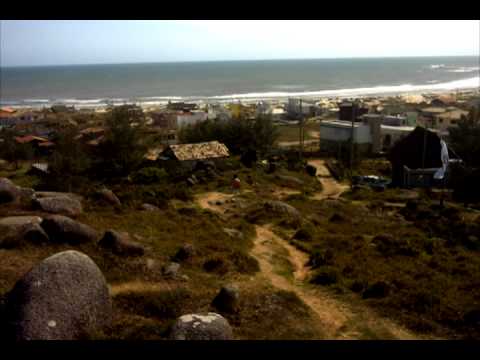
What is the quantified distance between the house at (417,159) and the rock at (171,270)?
25204 millimetres

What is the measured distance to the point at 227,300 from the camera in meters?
9.74

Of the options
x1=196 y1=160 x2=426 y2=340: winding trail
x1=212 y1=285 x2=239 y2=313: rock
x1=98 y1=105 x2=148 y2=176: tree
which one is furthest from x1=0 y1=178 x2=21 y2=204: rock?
x1=98 y1=105 x2=148 y2=176: tree

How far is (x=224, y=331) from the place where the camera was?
7422 millimetres

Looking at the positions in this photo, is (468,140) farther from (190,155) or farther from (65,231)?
(65,231)

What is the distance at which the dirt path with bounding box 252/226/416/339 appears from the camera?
31.4 ft

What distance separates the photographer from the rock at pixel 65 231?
12.2 metres

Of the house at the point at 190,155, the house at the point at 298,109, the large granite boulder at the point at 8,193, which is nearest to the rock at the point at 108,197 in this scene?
the large granite boulder at the point at 8,193

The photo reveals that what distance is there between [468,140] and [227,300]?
35.2 m

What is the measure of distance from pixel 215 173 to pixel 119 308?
22.5m

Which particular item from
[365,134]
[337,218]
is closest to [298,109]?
[365,134]

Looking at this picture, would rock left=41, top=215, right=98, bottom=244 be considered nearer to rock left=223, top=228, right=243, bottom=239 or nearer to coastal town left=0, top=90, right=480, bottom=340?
coastal town left=0, top=90, right=480, bottom=340
